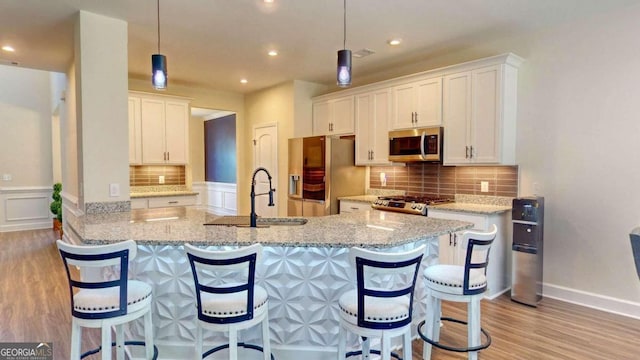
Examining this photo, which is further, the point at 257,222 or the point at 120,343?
the point at 257,222

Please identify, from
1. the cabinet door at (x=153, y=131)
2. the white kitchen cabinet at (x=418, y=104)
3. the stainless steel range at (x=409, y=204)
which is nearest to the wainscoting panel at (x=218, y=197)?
the cabinet door at (x=153, y=131)

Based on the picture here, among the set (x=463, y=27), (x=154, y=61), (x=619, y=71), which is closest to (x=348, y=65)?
(x=154, y=61)

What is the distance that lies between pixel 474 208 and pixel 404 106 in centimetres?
154

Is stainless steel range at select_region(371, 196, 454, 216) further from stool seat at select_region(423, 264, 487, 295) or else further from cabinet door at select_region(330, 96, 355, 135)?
stool seat at select_region(423, 264, 487, 295)

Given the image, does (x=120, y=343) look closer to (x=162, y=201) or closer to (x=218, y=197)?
(x=162, y=201)

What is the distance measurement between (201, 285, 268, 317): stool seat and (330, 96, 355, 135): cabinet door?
3728mm

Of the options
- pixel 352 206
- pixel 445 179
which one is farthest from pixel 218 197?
pixel 445 179

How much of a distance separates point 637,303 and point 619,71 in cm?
209

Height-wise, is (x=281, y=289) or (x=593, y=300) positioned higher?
(x=281, y=289)

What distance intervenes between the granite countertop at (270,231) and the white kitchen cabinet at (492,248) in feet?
3.53

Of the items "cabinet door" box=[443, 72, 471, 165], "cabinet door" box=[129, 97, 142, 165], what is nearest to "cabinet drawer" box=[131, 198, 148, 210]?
"cabinet door" box=[129, 97, 142, 165]

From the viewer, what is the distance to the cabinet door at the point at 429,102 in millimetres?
4270

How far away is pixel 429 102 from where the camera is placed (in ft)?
14.3

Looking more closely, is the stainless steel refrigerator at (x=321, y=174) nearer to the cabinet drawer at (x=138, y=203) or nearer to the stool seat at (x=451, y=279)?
the cabinet drawer at (x=138, y=203)
